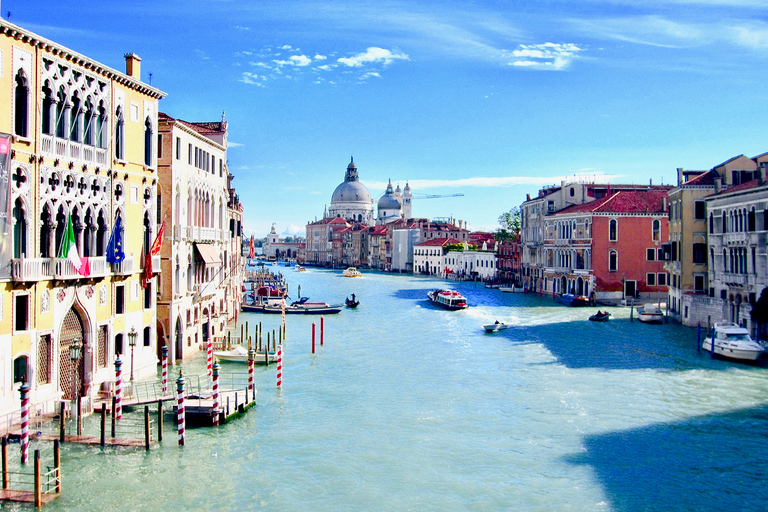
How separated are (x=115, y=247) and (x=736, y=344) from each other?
16.3 meters

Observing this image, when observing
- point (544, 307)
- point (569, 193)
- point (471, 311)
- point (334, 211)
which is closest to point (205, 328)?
point (471, 311)

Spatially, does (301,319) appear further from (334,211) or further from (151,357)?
(334,211)

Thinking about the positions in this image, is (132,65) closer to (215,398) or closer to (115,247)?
(115,247)

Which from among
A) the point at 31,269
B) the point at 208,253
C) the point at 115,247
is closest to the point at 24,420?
the point at 31,269

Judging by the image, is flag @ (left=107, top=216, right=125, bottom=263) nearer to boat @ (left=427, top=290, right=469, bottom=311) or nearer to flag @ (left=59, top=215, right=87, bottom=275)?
flag @ (left=59, top=215, right=87, bottom=275)

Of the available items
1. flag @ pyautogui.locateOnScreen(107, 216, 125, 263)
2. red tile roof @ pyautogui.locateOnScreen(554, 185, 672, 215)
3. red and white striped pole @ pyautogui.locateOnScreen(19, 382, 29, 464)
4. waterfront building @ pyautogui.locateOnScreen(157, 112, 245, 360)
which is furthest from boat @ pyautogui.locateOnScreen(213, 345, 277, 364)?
red tile roof @ pyautogui.locateOnScreen(554, 185, 672, 215)

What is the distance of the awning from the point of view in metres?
20.6

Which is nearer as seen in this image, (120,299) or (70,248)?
(70,248)

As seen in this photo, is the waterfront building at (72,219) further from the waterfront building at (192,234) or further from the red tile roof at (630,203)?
the red tile roof at (630,203)

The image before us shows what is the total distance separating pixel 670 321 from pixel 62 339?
24.7 m

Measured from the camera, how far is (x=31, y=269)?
463 inches

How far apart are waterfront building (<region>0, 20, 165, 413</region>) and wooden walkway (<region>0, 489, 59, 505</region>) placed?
224 centimetres

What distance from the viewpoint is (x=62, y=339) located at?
12.9 m

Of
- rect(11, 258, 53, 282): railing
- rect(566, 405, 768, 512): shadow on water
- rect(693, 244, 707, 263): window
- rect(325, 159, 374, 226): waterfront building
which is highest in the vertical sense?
rect(325, 159, 374, 226): waterfront building
